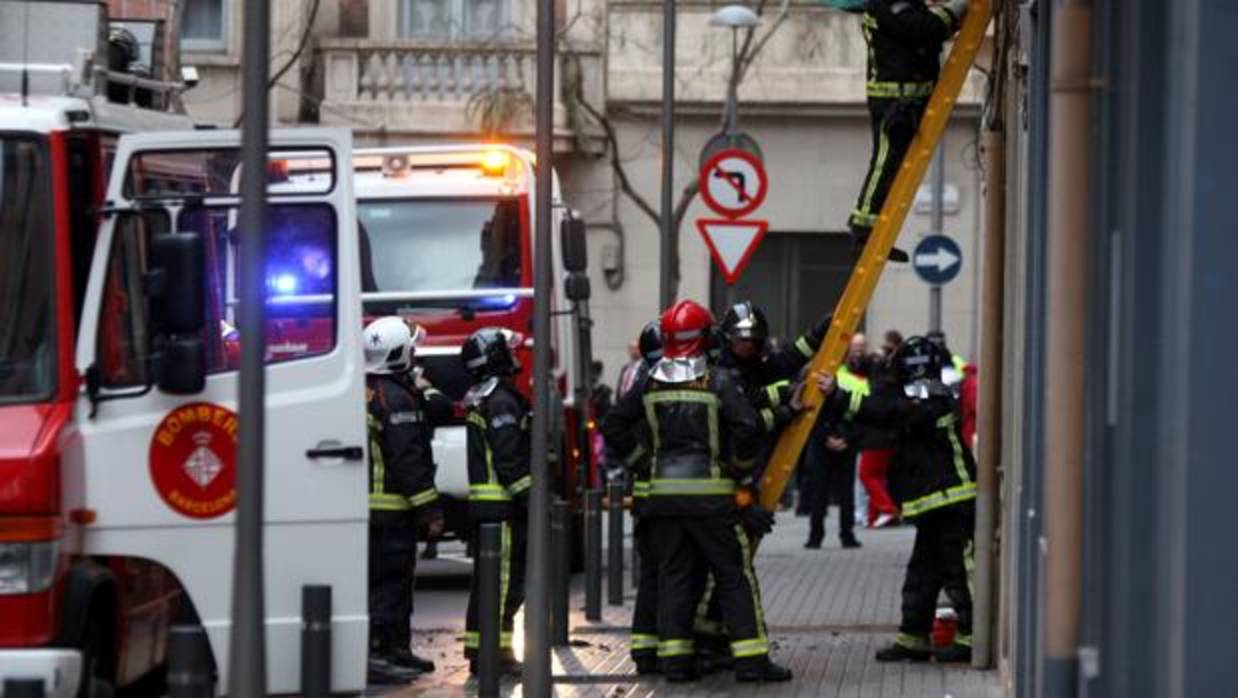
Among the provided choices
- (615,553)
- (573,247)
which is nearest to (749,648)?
(615,553)

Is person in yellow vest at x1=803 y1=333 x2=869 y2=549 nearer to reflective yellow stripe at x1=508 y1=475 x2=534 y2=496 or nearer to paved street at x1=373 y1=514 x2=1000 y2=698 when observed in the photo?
paved street at x1=373 y1=514 x2=1000 y2=698

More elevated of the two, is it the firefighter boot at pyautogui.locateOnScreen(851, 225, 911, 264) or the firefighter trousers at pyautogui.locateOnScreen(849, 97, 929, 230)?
the firefighter trousers at pyautogui.locateOnScreen(849, 97, 929, 230)

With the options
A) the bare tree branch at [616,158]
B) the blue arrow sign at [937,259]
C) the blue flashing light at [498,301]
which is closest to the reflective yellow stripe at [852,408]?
the blue flashing light at [498,301]

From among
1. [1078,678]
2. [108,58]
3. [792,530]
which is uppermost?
[108,58]

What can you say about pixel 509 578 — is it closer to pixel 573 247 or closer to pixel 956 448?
pixel 956 448

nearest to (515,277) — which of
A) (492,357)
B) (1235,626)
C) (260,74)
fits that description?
(492,357)

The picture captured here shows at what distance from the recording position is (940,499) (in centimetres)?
1436

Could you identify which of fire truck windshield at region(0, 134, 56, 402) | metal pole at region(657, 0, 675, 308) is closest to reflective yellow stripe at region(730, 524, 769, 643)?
fire truck windshield at region(0, 134, 56, 402)

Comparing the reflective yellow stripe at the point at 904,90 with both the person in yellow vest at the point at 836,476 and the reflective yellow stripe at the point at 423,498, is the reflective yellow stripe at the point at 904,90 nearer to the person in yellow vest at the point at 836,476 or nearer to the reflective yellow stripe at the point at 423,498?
the reflective yellow stripe at the point at 423,498

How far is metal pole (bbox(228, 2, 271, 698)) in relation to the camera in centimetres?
802

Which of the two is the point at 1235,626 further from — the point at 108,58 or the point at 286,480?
the point at 108,58

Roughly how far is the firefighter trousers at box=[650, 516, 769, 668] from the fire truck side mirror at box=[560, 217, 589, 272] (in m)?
7.41

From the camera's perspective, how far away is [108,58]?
1061 cm

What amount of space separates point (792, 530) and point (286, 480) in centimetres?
1783
